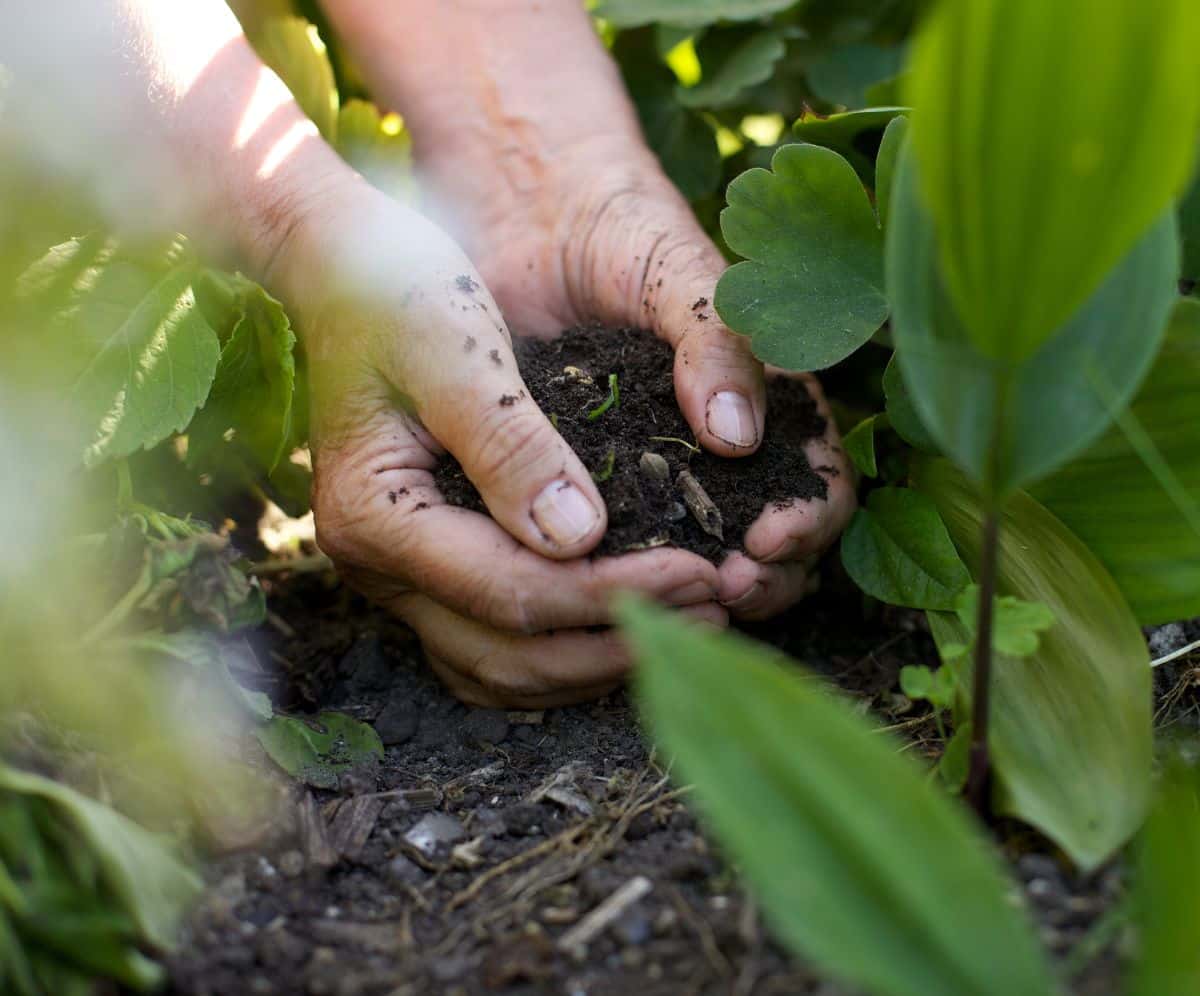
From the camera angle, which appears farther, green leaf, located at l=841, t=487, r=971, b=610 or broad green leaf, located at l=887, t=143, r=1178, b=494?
green leaf, located at l=841, t=487, r=971, b=610

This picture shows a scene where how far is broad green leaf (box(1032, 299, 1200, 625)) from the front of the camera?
1022mm

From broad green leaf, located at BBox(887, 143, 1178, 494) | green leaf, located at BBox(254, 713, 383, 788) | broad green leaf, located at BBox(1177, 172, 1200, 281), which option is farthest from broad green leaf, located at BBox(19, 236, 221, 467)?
broad green leaf, located at BBox(1177, 172, 1200, 281)

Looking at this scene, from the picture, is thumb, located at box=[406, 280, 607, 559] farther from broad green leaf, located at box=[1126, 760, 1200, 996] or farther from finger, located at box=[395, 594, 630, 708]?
broad green leaf, located at box=[1126, 760, 1200, 996]

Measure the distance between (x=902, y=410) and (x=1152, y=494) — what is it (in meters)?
0.27

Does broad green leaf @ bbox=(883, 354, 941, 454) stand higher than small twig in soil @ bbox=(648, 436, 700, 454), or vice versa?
small twig in soil @ bbox=(648, 436, 700, 454)

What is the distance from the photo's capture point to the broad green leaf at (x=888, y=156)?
3.76 feet

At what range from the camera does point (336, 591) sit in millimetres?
1636

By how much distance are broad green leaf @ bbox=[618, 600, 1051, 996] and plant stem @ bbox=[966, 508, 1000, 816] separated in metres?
0.19

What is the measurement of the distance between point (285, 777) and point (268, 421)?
530 millimetres

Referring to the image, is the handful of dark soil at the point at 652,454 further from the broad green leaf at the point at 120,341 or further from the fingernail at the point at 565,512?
the broad green leaf at the point at 120,341

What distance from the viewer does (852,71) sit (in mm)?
1759

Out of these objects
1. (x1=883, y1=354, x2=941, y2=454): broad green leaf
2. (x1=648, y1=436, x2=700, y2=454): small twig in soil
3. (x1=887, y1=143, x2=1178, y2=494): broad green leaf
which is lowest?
(x1=883, y1=354, x2=941, y2=454): broad green leaf

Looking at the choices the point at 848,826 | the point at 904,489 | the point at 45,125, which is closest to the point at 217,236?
the point at 45,125

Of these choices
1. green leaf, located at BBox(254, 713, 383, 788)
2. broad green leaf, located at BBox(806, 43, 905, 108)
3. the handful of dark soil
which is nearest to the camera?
green leaf, located at BBox(254, 713, 383, 788)
